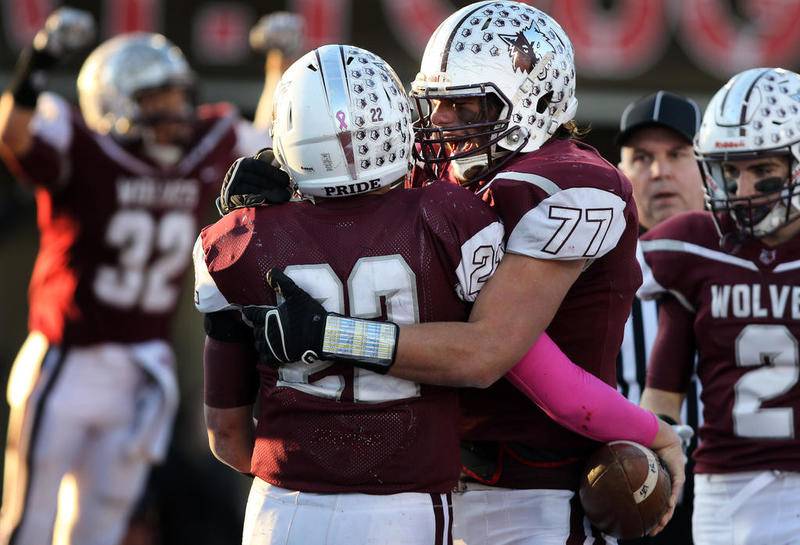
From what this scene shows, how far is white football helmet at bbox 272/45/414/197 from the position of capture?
2.76 metres

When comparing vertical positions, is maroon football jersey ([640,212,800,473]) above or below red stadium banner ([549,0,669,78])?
below

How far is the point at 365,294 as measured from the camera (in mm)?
2711

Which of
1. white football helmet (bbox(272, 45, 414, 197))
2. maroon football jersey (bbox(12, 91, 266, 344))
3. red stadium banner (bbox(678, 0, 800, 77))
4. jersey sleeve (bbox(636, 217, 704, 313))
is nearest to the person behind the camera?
white football helmet (bbox(272, 45, 414, 197))

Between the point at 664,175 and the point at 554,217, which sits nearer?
the point at 554,217

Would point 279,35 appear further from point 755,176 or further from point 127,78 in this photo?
point 755,176

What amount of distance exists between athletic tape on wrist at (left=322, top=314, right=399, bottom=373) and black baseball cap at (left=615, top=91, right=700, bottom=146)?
2.26m

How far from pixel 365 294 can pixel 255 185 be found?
0.38 metres

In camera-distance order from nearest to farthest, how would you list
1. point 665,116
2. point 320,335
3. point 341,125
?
point 320,335 < point 341,125 < point 665,116

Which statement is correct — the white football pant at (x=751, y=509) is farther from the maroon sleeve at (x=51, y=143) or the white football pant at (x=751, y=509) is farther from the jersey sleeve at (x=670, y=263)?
the maroon sleeve at (x=51, y=143)

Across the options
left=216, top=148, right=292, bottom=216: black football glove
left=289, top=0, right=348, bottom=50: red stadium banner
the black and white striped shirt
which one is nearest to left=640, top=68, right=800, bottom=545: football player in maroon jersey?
the black and white striped shirt

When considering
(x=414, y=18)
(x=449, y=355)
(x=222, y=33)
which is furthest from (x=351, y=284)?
(x=222, y=33)

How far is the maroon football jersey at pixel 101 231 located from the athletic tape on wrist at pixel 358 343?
11.5 ft

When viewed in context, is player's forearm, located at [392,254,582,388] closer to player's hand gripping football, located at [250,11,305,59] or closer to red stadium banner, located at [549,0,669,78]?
player's hand gripping football, located at [250,11,305,59]

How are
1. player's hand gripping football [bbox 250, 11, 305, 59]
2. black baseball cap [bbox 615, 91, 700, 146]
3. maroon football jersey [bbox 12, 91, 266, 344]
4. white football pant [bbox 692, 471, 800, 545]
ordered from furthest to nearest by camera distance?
player's hand gripping football [bbox 250, 11, 305, 59] → maroon football jersey [bbox 12, 91, 266, 344] → black baseball cap [bbox 615, 91, 700, 146] → white football pant [bbox 692, 471, 800, 545]
